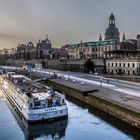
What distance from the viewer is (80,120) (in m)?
50.3

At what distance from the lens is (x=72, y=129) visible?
45.4 m

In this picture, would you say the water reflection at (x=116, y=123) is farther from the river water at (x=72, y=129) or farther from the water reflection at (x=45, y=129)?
the water reflection at (x=45, y=129)

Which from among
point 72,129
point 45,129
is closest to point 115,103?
point 72,129

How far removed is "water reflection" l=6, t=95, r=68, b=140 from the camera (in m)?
43.5

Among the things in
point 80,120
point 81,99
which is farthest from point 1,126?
point 81,99

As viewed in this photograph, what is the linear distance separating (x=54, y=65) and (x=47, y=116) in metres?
144

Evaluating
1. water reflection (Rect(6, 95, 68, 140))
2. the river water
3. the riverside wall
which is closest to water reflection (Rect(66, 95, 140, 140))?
the river water

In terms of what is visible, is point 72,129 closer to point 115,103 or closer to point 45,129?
point 45,129

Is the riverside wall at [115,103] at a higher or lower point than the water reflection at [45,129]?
higher

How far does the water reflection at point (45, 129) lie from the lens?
43469mm

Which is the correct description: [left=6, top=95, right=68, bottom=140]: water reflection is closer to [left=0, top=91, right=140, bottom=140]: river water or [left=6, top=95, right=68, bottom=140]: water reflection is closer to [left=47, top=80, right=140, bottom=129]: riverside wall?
[left=0, top=91, right=140, bottom=140]: river water

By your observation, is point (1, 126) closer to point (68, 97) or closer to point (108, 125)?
point (108, 125)

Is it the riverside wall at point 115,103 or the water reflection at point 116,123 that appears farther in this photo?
the riverside wall at point 115,103

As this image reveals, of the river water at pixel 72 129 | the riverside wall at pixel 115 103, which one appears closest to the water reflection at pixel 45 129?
the river water at pixel 72 129
